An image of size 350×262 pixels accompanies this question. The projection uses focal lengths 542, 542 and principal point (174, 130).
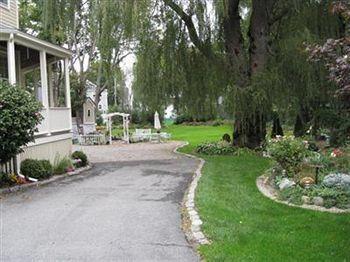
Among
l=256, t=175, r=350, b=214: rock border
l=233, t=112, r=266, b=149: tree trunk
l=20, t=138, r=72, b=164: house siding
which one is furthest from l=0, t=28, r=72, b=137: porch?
l=233, t=112, r=266, b=149: tree trunk

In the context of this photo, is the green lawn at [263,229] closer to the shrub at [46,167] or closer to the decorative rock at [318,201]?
the decorative rock at [318,201]

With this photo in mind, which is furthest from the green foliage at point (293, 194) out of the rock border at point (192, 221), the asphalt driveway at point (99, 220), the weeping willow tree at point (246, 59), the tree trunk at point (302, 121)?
the tree trunk at point (302, 121)

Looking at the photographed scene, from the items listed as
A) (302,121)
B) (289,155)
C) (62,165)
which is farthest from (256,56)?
(289,155)

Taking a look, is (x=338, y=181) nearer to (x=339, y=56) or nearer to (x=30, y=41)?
(x=339, y=56)

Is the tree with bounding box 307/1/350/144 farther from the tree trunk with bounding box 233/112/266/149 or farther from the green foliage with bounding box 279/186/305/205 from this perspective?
the tree trunk with bounding box 233/112/266/149

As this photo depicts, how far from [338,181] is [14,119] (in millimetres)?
6819

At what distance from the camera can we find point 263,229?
7512mm

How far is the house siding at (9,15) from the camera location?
16342 mm

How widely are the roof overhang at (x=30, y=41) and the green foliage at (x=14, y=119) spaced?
1702 mm

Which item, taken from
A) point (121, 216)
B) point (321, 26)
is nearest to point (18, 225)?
point (121, 216)

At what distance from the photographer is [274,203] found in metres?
9.41

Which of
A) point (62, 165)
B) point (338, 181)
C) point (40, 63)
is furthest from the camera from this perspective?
point (40, 63)

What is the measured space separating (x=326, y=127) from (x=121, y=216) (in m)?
12.9

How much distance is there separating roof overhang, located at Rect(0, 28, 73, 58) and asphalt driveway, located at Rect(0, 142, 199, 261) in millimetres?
3908
